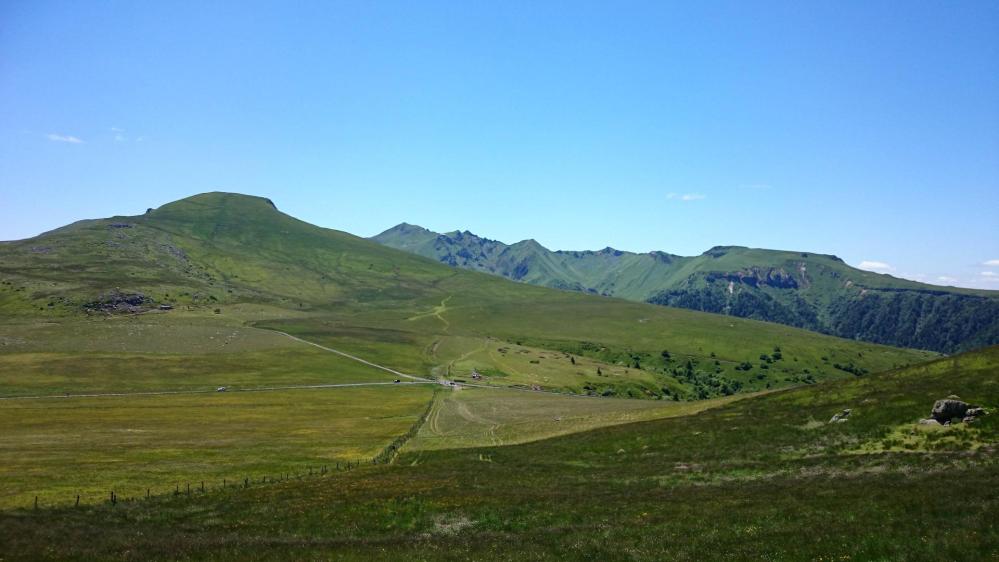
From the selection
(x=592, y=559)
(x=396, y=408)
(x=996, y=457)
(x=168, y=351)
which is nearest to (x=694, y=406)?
(x=996, y=457)

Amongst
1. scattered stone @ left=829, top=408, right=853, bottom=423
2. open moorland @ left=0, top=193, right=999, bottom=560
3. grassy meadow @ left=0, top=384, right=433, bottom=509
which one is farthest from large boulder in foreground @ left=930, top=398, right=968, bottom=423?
grassy meadow @ left=0, top=384, right=433, bottom=509

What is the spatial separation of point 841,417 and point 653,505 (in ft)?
106

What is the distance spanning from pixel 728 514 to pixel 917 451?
22512mm

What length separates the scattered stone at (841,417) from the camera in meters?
55.5

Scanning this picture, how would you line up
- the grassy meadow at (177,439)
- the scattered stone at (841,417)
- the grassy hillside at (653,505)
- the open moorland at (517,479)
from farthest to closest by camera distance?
the grassy meadow at (177,439)
the scattered stone at (841,417)
the open moorland at (517,479)
the grassy hillside at (653,505)

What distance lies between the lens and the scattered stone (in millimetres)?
55469

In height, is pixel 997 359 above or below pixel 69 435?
above

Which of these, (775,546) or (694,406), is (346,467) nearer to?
(775,546)

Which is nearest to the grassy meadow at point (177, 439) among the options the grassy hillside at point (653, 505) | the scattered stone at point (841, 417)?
the grassy hillside at point (653, 505)

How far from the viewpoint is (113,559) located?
92.2 feet

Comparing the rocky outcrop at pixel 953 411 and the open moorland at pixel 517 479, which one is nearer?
the open moorland at pixel 517 479

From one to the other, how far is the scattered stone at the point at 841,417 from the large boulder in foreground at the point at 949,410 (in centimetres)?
862

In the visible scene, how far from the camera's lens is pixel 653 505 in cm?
3584

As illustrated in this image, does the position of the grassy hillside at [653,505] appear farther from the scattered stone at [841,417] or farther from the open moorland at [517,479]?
the scattered stone at [841,417]
